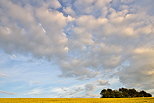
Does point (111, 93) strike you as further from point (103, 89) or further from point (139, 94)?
point (139, 94)

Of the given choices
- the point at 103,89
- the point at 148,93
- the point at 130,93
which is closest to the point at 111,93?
the point at 103,89

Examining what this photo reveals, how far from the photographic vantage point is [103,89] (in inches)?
4483

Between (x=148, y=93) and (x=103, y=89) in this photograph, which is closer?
(x=103, y=89)

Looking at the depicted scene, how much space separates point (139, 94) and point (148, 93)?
249 inches

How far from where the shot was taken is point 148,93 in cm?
12725

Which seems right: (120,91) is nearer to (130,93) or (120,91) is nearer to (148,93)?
(130,93)

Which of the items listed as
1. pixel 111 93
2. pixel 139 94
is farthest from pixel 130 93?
pixel 111 93

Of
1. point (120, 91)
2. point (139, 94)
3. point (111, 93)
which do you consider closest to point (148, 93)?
point (139, 94)

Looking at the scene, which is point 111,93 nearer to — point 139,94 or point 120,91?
point 120,91

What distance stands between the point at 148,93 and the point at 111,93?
3417 cm

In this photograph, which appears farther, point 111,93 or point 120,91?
point 120,91

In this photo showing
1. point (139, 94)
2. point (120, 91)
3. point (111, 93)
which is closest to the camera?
point (111, 93)

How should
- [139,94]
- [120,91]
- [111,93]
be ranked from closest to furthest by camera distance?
[111,93] → [120,91] → [139,94]

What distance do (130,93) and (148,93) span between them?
1352 centimetres
